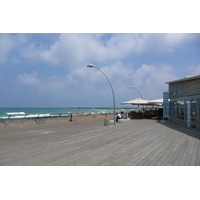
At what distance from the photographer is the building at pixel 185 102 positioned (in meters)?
9.41

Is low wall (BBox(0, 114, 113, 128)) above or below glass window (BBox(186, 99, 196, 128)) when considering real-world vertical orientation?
below

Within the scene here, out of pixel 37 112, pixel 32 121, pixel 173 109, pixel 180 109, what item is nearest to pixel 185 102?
pixel 180 109

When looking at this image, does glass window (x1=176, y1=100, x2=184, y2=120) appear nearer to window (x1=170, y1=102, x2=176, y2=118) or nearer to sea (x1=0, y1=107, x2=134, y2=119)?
window (x1=170, y1=102, x2=176, y2=118)

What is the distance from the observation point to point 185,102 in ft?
35.4

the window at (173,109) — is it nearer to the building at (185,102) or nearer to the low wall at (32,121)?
the building at (185,102)

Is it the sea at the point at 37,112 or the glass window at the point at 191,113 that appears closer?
the glass window at the point at 191,113

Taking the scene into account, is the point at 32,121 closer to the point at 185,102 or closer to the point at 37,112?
the point at 185,102

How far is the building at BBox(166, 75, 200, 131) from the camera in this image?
9414 millimetres

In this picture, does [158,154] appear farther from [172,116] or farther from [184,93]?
[172,116]

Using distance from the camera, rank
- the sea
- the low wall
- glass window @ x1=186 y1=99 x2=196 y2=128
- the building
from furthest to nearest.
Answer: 1. the sea
2. the low wall
3. glass window @ x1=186 y1=99 x2=196 y2=128
4. the building

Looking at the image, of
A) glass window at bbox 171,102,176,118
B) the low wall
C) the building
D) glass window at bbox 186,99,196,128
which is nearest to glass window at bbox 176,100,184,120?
the building

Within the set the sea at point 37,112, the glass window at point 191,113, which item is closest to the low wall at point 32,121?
the sea at point 37,112

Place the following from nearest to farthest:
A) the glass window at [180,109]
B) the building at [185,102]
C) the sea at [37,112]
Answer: the building at [185,102]
the glass window at [180,109]
the sea at [37,112]
